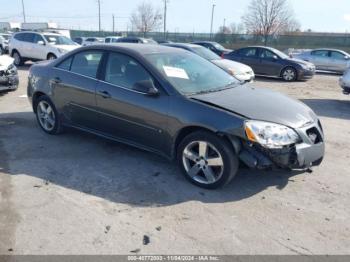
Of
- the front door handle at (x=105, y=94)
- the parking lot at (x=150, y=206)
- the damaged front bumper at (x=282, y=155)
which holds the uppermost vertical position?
the front door handle at (x=105, y=94)

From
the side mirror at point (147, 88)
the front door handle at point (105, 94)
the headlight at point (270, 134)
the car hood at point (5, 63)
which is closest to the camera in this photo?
the headlight at point (270, 134)

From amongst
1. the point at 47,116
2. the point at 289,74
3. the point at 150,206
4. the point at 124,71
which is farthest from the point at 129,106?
the point at 289,74

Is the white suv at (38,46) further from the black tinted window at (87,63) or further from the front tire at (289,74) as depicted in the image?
the black tinted window at (87,63)

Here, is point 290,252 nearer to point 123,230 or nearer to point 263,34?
point 123,230

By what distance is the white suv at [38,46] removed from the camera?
54.2 feet

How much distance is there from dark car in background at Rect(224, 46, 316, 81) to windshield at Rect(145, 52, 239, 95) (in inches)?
426

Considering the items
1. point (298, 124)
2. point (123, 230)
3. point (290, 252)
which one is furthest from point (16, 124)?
point (290, 252)

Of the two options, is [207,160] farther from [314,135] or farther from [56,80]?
[56,80]

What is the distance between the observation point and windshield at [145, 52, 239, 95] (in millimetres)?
4707

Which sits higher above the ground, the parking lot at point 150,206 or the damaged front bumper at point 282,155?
the damaged front bumper at point 282,155

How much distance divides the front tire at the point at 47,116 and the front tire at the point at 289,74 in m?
11.7

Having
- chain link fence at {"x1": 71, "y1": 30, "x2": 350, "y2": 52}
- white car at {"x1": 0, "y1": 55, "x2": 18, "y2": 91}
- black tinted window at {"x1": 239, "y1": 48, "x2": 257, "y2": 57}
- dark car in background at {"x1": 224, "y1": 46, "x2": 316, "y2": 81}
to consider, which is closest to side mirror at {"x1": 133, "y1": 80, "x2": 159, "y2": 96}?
white car at {"x1": 0, "y1": 55, "x2": 18, "y2": 91}

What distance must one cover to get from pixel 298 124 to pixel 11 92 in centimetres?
882

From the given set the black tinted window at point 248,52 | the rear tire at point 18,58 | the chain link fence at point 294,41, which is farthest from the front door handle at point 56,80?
the chain link fence at point 294,41
